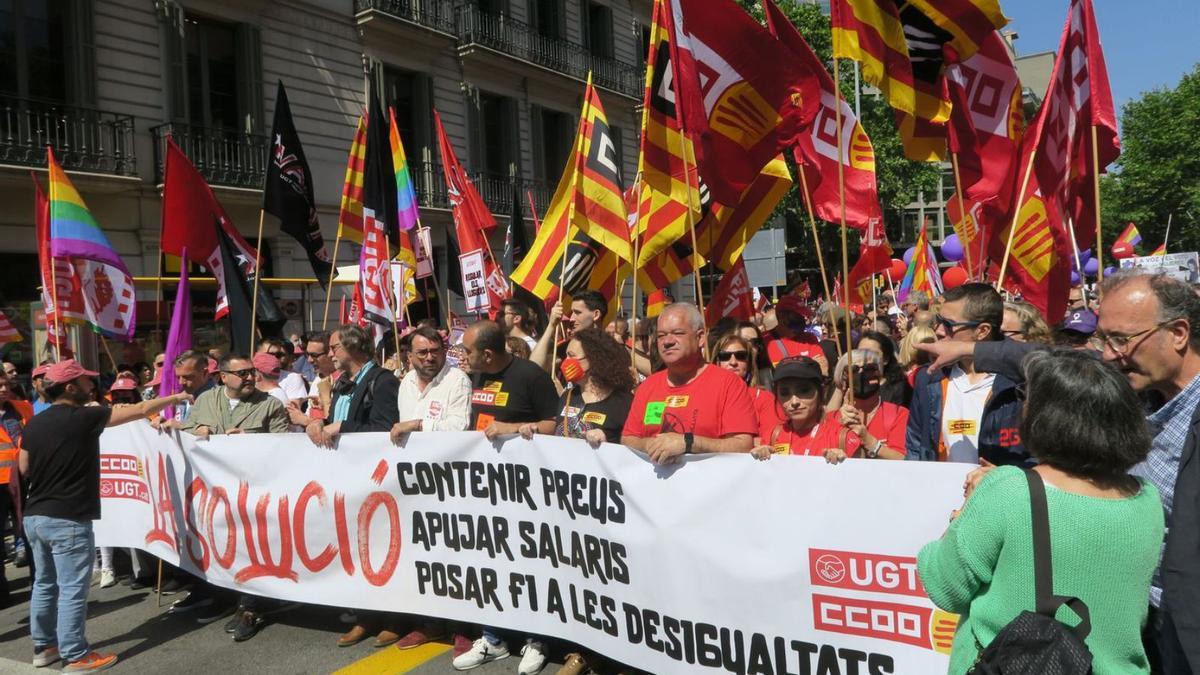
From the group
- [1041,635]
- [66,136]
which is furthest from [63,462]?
[66,136]

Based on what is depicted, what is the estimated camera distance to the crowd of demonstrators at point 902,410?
1904mm

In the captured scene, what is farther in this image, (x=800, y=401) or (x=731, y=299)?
(x=731, y=299)

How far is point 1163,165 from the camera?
4562 cm

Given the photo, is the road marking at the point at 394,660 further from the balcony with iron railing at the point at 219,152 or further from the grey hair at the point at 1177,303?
the balcony with iron railing at the point at 219,152

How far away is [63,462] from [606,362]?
3066 millimetres

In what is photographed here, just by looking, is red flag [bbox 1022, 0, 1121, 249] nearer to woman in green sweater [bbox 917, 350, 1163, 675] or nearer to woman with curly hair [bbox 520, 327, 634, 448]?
woman with curly hair [bbox 520, 327, 634, 448]

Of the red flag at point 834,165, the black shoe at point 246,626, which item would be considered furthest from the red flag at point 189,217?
the red flag at point 834,165

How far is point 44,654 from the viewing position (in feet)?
15.9

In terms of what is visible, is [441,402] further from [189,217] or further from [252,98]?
[252,98]

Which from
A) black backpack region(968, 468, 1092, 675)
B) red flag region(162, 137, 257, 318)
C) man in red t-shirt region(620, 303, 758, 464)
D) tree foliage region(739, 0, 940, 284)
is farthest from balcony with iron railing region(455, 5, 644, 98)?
black backpack region(968, 468, 1092, 675)

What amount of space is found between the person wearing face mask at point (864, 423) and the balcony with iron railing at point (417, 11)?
16335mm

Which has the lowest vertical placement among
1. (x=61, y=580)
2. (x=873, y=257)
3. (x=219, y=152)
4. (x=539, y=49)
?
(x=61, y=580)

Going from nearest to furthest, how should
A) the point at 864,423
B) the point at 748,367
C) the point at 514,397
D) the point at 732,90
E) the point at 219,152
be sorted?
the point at 864,423
the point at 514,397
the point at 732,90
the point at 748,367
the point at 219,152

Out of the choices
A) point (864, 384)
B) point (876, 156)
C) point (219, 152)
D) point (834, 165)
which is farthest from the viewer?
point (876, 156)
